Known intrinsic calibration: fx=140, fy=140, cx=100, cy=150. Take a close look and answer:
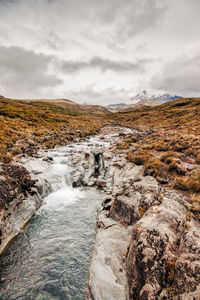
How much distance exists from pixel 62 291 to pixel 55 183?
10484 mm

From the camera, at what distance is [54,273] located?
728 cm

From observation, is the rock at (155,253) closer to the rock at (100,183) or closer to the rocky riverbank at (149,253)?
the rocky riverbank at (149,253)

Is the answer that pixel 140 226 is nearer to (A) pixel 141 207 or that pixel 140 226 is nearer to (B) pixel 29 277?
(A) pixel 141 207

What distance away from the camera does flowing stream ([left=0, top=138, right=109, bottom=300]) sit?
6508 mm

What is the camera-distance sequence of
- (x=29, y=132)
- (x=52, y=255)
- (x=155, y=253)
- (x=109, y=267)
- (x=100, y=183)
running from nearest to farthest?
(x=155, y=253)
(x=109, y=267)
(x=52, y=255)
(x=100, y=183)
(x=29, y=132)

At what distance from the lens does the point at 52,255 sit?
8250 millimetres

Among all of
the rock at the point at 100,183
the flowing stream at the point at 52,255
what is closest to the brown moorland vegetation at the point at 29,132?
the flowing stream at the point at 52,255

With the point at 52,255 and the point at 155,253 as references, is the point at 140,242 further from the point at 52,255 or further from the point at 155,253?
the point at 52,255

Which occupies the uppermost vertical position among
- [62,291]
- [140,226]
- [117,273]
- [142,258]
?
[140,226]

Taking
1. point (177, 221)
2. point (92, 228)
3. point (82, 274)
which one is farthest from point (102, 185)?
point (177, 221)

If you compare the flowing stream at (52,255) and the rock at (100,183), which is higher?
the rock at (100,183)

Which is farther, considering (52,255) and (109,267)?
(52,255)

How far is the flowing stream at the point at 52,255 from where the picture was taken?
6.51 m

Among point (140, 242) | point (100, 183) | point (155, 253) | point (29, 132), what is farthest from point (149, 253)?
point (29, 132)
